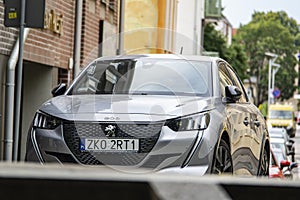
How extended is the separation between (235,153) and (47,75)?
391 inches

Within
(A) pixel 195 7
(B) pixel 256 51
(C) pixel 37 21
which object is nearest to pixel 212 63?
(C) pixel 37 21

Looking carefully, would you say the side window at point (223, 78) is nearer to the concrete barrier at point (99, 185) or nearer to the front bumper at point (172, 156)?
the front bumper at point (172, 156)

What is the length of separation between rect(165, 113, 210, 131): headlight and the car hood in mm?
50

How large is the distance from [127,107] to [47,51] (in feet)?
31.7

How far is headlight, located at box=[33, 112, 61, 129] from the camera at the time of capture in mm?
7309

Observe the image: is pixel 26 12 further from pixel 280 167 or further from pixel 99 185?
pixel 280 167

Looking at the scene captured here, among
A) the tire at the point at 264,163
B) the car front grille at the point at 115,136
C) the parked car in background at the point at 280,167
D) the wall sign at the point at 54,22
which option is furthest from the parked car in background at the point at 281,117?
the car front grille at the point at 115,136

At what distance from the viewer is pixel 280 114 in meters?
62.7

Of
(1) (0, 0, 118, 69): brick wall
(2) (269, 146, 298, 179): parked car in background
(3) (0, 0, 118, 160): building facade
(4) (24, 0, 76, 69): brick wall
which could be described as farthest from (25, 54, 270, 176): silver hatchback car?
(4) (24, 0, 76, 69): brick wall

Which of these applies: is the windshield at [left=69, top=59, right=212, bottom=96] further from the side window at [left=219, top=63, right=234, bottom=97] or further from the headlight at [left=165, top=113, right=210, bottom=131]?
the headlight at [left=165, top=113, right=210, bottom=131]

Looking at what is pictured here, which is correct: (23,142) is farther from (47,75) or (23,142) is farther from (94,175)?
(94,175)

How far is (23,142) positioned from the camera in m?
15.9

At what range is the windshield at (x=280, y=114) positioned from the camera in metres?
62.5

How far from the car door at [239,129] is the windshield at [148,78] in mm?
270
